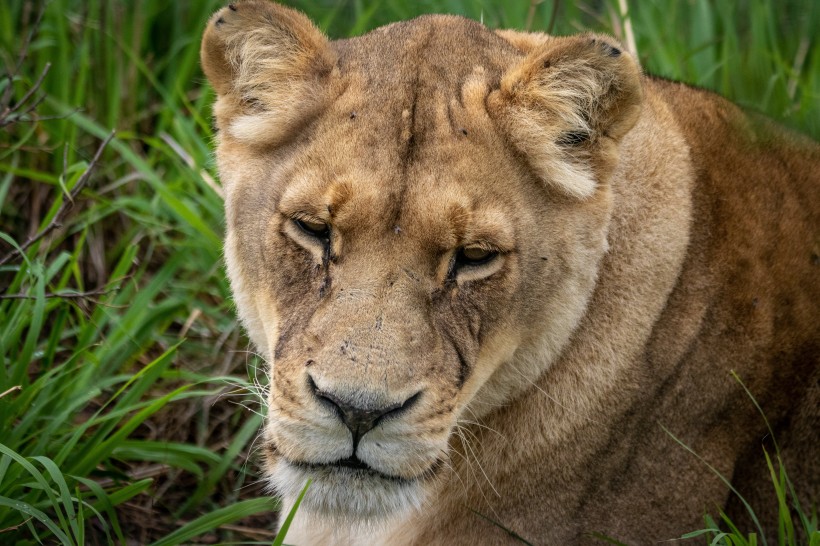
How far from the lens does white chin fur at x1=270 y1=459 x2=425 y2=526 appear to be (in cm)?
274

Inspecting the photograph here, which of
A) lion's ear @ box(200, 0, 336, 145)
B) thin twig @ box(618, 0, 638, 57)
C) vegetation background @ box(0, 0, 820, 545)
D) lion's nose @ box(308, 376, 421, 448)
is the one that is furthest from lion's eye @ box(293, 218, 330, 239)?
thin twig @ box(618, 0, 638, 57)

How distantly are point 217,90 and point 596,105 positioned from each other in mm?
1054

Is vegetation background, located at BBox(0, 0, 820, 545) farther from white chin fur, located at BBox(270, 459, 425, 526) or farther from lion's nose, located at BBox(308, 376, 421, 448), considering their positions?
lion's nose, located at BBox(308, 376, 421, 448)

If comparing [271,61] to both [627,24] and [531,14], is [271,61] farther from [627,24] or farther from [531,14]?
[627,24]

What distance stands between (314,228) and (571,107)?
72cm

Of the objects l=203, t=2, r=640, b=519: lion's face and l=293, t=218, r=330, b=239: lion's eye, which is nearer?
l=203, t=2, r=640, b=519: lion's face

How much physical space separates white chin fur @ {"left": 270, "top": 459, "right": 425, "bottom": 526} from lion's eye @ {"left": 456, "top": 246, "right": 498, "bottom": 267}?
548 mm

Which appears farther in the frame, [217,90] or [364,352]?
[217,90]

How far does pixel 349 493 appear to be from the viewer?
2.75 metres

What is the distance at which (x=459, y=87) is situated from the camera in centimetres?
298

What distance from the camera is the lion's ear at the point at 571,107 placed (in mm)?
2854

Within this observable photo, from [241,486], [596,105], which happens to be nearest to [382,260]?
[596,105]

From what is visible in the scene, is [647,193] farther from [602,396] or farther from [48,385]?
[48,385]

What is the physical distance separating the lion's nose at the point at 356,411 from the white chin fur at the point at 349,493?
0.15m
